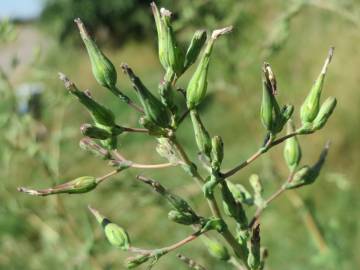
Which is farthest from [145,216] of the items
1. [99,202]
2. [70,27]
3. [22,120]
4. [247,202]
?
[70,27]

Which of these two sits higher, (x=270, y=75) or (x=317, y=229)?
(x=270, y=75)

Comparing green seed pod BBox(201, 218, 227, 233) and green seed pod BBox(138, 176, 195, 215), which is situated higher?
green seed pod BBox(138, 176, 195, 215)

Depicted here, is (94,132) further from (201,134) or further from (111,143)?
(201,134)

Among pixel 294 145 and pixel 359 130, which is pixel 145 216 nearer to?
pixel 359 130

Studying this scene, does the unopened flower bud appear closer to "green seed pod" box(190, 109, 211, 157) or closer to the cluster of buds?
the cluster of buds

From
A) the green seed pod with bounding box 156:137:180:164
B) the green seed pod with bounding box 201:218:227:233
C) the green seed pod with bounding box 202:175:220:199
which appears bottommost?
the green seed pod with bounding box 201:218:227:233

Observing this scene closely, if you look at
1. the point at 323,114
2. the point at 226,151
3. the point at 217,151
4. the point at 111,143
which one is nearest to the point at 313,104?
the point at 323,114

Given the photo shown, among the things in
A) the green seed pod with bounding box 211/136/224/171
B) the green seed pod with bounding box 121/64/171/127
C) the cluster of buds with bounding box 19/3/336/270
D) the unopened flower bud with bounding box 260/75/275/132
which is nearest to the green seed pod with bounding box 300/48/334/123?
the cluster of buds with bounding box 19/3/336/270

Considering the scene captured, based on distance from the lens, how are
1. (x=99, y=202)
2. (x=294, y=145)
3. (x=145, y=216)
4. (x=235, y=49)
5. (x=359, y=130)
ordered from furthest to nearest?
(x=99, y=202)
(x=359, y=130)
(x=145, y=216)
(x=235, y=49)
(x=294, y=145)
